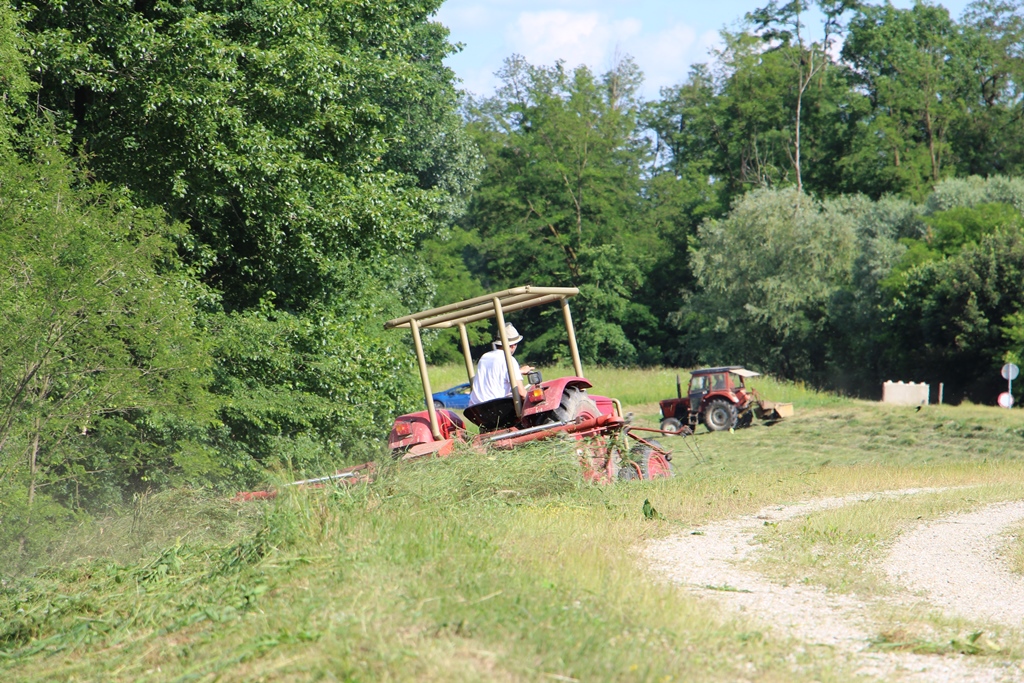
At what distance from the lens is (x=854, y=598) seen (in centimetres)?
649

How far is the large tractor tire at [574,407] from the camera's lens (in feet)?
36.6

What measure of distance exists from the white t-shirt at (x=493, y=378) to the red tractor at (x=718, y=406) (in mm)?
15700

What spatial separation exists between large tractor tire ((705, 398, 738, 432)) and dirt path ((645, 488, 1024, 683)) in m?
17.1

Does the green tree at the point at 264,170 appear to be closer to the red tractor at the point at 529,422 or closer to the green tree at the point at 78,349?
the green tree at the point at 78,349

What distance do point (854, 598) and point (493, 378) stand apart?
5.45 m

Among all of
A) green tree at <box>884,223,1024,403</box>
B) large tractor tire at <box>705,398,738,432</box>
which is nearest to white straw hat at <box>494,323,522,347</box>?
large tractor tire at <box>705,398,738,432</box>

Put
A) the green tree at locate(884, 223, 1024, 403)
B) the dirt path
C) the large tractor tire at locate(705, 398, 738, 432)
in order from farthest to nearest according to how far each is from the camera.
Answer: the green tree at locate(884, 223, 1024, 403) < the large tractor tire at locate(705, 398, 738, 432) < the dirt path

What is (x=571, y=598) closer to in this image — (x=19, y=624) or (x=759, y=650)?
(x=759, y=650)

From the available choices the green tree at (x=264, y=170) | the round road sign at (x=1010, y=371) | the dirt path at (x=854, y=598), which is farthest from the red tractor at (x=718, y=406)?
the dirt path at (x=854, y=598)

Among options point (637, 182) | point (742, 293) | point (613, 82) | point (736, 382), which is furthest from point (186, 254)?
point (613, 82)

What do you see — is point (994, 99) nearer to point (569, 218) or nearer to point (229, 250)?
point (569, 218)

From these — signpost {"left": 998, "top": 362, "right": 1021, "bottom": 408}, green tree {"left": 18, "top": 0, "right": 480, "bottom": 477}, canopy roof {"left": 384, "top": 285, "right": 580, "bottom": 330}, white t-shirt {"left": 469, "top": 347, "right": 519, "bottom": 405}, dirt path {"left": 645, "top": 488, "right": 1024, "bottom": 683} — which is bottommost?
signpost {"left": 998, "top": 362, "right": 1021, "bottom": 408}

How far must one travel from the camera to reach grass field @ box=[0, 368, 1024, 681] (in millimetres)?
4711

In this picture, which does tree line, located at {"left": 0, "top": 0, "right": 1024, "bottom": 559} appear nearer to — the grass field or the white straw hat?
the grass field
